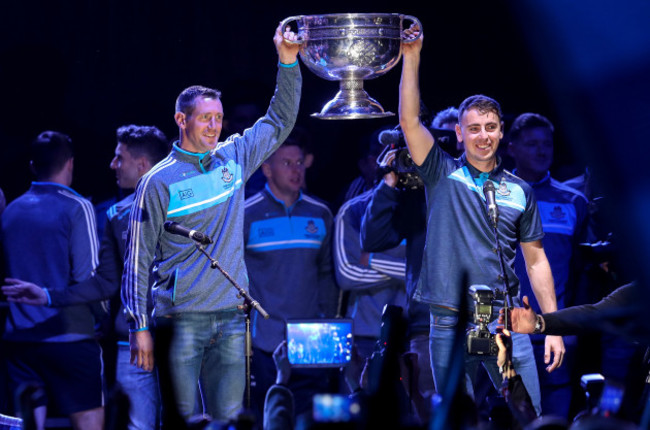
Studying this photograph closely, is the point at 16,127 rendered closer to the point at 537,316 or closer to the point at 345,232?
the point at 345,232

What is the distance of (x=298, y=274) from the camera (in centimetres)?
555

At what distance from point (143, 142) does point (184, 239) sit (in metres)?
1.67

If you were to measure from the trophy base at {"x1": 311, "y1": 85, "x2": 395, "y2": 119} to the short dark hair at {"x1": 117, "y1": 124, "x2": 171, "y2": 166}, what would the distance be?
1.98 meters

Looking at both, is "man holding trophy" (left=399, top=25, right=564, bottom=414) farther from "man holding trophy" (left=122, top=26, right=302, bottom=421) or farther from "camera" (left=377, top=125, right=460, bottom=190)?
"man holding trophy" (left=122, top=26, right=302, bottom=421)

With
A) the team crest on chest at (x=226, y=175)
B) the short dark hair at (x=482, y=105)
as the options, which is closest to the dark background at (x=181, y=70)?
the short dark hair at (x=482, y=105)

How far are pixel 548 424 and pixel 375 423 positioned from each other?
1.04ft

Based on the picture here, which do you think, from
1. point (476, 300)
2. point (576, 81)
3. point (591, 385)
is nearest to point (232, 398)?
point (476, 300)

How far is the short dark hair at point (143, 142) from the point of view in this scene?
5594 millimetres

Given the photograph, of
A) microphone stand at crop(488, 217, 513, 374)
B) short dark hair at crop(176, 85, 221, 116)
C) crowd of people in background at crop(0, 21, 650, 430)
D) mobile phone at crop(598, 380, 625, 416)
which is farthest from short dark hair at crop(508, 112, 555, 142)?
mobile phone at crop(598, 380, 625, 416)

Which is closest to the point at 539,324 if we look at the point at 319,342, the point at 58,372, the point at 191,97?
the point at 319,342

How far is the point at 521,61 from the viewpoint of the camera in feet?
22.6

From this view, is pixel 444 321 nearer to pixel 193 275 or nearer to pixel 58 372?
pixel 193 275

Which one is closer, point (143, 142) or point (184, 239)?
point (184, 239)

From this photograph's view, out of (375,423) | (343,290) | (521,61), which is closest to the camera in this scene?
(375,423)
